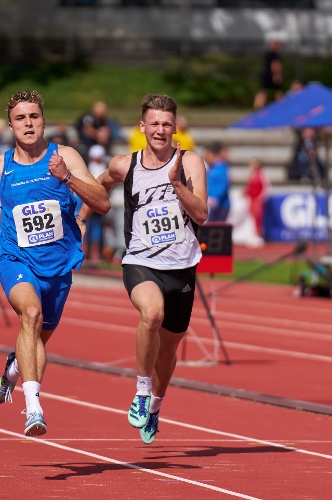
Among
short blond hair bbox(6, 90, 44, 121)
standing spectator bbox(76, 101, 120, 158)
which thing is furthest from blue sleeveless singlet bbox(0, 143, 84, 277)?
standing spectator bbox(76, 101, 120, 158)

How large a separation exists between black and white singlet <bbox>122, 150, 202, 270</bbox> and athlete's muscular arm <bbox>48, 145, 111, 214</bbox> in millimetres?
420

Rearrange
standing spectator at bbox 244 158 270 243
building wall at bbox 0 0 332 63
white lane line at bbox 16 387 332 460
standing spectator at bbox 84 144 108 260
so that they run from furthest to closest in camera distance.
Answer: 1. building wall at bbox 0 0 332 63
2. standing spectator at bbox 244 158 270 243
3. standing spectator at bbox 84 144 108 260
4. white lane line at bbox 16 387 332 460

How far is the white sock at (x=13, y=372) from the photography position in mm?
8797

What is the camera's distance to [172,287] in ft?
29.7

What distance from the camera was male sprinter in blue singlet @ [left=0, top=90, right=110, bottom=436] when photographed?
8.60m

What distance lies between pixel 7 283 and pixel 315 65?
32333mm

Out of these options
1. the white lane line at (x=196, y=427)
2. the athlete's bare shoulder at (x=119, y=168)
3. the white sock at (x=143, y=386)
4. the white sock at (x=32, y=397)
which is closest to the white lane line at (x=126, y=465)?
the white sock at (x=143, y=386)

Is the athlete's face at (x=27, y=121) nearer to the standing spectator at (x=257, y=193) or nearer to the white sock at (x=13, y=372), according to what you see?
the white sock at (x=13, y=372)

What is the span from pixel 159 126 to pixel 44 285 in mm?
1203

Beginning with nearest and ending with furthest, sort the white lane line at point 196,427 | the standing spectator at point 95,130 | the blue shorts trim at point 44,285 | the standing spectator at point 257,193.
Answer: the blue shorts trim at point 44,285 < the white lane line at point 196,427 < the standing spectator at point 95,130 < the standing spectator at point 257,193

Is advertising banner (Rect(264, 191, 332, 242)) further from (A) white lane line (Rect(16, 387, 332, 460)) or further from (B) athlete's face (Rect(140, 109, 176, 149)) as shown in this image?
(B) athlete's face (Rect(140, 109, 176, 149))

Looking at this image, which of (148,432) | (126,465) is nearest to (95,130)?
(148,432)

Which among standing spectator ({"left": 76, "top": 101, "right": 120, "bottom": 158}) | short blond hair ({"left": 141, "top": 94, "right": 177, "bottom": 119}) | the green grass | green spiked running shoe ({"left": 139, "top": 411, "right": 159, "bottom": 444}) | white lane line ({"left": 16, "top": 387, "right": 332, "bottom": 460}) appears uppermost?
standing spectator ({"left": 76, "top": 101, "right": 120, "bottom": 158})

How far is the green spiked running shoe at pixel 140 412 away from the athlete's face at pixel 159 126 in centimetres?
151
